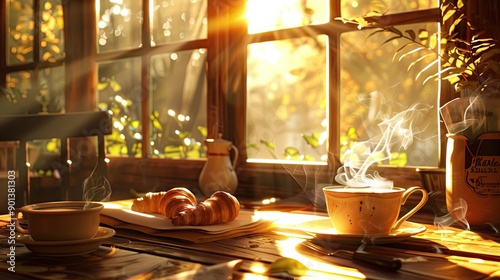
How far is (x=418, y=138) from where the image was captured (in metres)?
1.66

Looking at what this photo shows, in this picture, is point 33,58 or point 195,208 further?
point 33,58

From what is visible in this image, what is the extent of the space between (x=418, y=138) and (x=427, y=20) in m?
0.32

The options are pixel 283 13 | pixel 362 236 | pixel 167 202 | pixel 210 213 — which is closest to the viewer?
pixel 362 236

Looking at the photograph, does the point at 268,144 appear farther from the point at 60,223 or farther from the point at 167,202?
the point at 60,223

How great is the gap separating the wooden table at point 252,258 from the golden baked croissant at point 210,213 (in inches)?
2.3

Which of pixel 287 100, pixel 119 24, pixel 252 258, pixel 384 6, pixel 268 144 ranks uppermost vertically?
pixel 119 24

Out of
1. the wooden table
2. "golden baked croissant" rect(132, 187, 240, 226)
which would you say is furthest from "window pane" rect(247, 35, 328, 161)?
the wooden table

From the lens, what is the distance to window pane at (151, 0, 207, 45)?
2.19 m

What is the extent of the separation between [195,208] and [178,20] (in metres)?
1.30

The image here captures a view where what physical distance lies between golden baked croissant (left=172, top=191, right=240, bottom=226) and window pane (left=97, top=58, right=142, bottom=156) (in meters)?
1.32

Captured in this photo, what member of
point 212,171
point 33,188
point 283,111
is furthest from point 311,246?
point 33,188

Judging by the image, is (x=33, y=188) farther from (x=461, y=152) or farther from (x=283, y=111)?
(x=461, y=152)

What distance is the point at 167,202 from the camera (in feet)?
4.04

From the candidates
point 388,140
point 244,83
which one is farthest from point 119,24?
point 388,140
